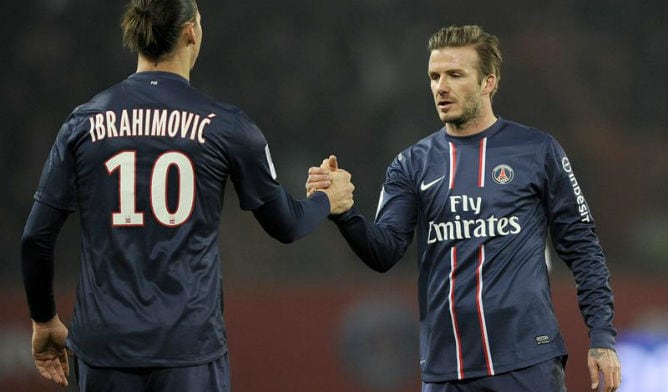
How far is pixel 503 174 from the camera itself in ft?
12.3

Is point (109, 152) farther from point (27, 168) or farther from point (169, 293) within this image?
point (27, 168)

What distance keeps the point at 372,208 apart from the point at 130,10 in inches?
179

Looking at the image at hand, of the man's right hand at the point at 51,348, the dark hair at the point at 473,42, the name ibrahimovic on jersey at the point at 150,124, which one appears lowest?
the man's right hand at the point at 51,348

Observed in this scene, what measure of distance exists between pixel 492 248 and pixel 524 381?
1.47 feet

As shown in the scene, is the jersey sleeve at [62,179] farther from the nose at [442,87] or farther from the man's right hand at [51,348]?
the nose at [442,87]

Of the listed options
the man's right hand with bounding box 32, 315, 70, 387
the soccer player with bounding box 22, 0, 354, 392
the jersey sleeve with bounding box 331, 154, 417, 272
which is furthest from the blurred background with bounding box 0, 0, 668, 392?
the soccer player with bounding box 22, 0, 354, 392

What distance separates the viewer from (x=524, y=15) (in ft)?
25.9

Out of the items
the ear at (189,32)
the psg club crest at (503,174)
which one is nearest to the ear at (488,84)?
the psg club crest at (503,174)

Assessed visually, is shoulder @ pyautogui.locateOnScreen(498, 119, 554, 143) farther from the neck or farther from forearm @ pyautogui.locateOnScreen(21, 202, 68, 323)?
forearm @ pyautogui.locateOnScreen(21, 202, 68, 323)

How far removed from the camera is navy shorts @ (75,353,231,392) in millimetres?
2934

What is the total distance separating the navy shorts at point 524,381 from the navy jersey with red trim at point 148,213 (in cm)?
98

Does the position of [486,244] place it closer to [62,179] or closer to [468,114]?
[468,114]

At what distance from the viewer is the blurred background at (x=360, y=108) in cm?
736

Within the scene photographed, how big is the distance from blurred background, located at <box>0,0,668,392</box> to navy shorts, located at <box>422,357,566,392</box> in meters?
3.71
